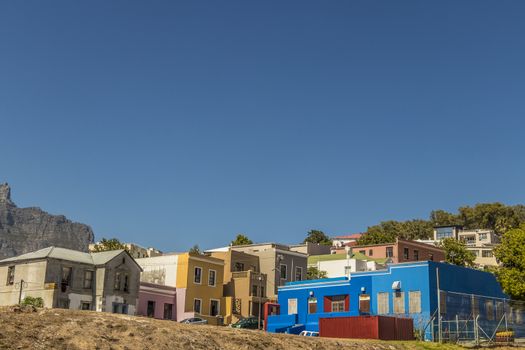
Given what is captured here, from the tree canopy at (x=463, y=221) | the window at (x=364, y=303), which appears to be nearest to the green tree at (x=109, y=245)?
the window at (x=364, y=303)

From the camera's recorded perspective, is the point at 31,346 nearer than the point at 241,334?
Yes

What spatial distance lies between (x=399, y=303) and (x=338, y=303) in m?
7.68

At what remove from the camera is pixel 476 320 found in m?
50.2

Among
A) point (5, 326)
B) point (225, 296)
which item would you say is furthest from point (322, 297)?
point (5, 326)

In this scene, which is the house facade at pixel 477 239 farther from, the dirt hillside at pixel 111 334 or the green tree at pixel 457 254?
the dirt hillside at pixel 111 334

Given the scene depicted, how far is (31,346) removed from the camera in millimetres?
26562

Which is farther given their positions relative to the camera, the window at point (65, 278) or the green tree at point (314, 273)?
the green tree at point (314, 273)

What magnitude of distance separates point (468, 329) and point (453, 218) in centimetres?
13507

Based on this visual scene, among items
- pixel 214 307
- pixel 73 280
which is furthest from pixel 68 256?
pixel 214 307

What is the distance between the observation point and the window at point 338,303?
63.7 meters

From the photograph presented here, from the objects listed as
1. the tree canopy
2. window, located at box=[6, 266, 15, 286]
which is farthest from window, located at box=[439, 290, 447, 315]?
the tree canopy

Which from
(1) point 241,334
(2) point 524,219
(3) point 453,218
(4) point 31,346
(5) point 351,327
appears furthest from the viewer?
(3) point 453,218

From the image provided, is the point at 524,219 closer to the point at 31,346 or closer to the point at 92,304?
the point at 92,304

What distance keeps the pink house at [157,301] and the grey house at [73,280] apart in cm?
238
